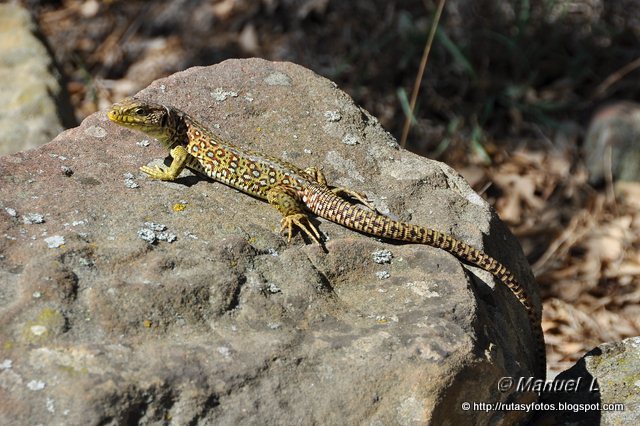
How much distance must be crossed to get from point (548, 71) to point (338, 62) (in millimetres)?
3228

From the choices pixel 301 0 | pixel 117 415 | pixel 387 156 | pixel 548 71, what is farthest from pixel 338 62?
pixel 117 415

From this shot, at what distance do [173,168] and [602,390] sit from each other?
3449 mm

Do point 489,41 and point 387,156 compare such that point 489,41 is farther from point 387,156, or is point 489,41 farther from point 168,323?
point 168,323

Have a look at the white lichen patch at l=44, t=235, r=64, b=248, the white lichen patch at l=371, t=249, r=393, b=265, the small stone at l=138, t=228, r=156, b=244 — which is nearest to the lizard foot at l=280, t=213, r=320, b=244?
the white lichen patch at l=371, t=249, r=393, b=265

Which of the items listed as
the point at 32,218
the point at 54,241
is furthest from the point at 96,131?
the point at 54,241

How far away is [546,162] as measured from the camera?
1094cm

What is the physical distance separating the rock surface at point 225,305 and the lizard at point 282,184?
4.0 inches

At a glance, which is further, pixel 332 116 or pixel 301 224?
pixel 332 116

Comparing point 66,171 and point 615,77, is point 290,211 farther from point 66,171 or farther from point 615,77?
point 615,77

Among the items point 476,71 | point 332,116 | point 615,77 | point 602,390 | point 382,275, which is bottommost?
point 476,71

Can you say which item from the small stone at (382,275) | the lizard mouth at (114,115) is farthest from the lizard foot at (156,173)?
the small stone at (382,275)

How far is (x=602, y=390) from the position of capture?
17.6 feet

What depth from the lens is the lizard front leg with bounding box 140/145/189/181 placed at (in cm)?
578

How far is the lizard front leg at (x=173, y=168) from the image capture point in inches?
227
